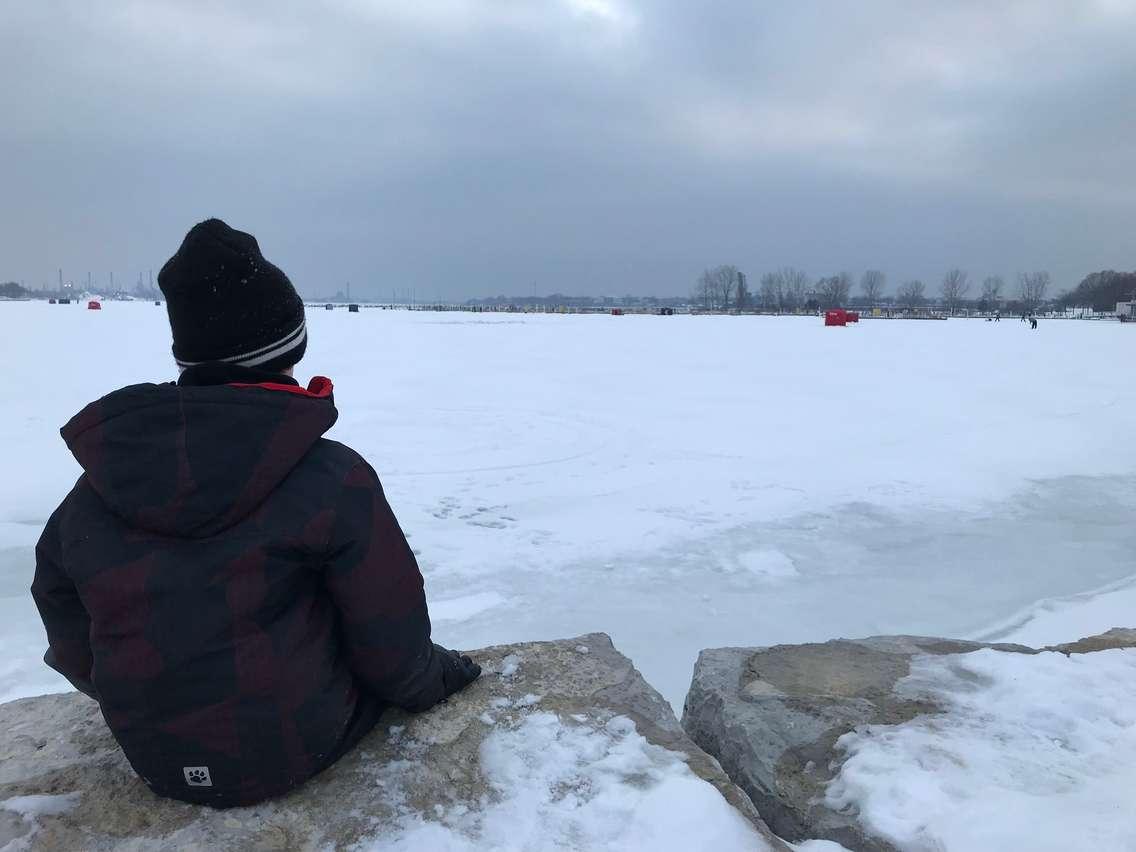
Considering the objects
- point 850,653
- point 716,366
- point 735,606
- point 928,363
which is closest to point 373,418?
point 735,606

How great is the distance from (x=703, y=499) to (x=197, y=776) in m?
5.37

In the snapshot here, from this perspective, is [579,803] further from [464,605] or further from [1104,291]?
[1104,291]

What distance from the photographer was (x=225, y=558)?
5.27 ft

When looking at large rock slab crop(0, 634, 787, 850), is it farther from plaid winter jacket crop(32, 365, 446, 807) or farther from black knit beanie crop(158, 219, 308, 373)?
black knit beanie crop(158, 219, 308, 373)

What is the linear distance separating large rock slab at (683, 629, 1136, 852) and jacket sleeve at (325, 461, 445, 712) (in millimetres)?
1084

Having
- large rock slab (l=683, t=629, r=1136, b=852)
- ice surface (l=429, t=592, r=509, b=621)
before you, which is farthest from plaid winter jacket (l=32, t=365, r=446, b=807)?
ice surface (l=429, t=592, r=509, b=621)

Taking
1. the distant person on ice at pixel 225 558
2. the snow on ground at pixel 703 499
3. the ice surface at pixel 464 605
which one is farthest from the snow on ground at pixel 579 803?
the ice surface at pixel 464 605

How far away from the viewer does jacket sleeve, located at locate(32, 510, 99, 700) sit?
176 centimetres

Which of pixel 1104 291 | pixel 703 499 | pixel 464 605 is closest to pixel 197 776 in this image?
pixel 464 605

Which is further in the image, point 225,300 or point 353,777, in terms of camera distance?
point 353,777

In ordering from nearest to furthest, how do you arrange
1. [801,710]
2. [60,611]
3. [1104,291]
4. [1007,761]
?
[60,611] → [1007,761] → [801,710] → [1104,291]

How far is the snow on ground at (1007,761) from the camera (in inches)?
Result: 74.2

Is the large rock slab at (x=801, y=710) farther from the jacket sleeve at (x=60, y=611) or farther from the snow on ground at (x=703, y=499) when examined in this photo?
the jacket sleeve at (x=60, y=611)

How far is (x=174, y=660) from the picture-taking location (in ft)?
5.34
